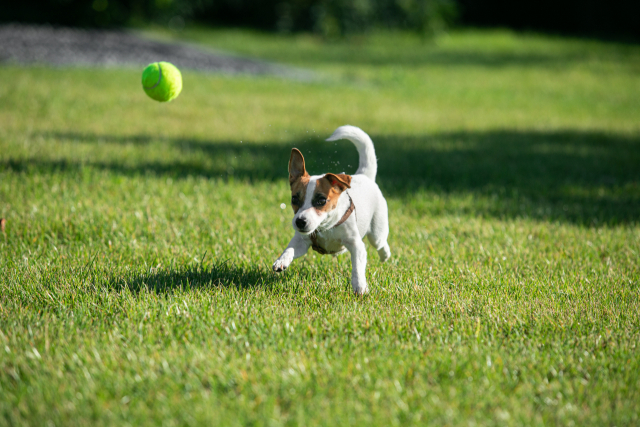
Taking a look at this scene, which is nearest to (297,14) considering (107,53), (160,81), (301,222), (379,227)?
(107,53)

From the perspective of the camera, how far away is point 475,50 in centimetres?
2186

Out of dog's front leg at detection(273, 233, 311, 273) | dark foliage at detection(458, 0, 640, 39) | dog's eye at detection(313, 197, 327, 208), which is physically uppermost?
dark foliage at detection(458, 0, 640, 39)

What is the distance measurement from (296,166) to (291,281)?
2.47ft

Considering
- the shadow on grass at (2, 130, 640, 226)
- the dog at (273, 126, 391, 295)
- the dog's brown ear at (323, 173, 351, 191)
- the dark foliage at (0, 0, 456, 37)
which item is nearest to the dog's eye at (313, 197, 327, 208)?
the dog at (273, 126, 391, 295)

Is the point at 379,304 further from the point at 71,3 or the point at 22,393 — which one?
the point at 71,3

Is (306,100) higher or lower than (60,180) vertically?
higher

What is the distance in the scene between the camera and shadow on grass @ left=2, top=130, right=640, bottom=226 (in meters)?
5.16

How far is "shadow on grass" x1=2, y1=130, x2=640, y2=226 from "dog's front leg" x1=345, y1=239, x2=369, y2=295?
79.5 inches

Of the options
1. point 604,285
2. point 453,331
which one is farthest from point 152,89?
point 604,285

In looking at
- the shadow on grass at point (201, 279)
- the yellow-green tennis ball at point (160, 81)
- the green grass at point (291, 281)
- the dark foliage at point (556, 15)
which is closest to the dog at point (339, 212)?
the green grass at point (291, 281)

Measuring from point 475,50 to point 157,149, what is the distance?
18.6 meters

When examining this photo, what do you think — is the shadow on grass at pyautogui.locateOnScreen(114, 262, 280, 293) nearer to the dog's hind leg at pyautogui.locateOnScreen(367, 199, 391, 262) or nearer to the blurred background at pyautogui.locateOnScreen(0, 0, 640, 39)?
the dog's hind leg at pyautogui.locateOnScreen(367, 199, 391, 262)

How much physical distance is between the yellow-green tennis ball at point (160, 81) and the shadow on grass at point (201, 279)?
150 cm

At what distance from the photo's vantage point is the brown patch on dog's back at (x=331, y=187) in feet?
8.91
